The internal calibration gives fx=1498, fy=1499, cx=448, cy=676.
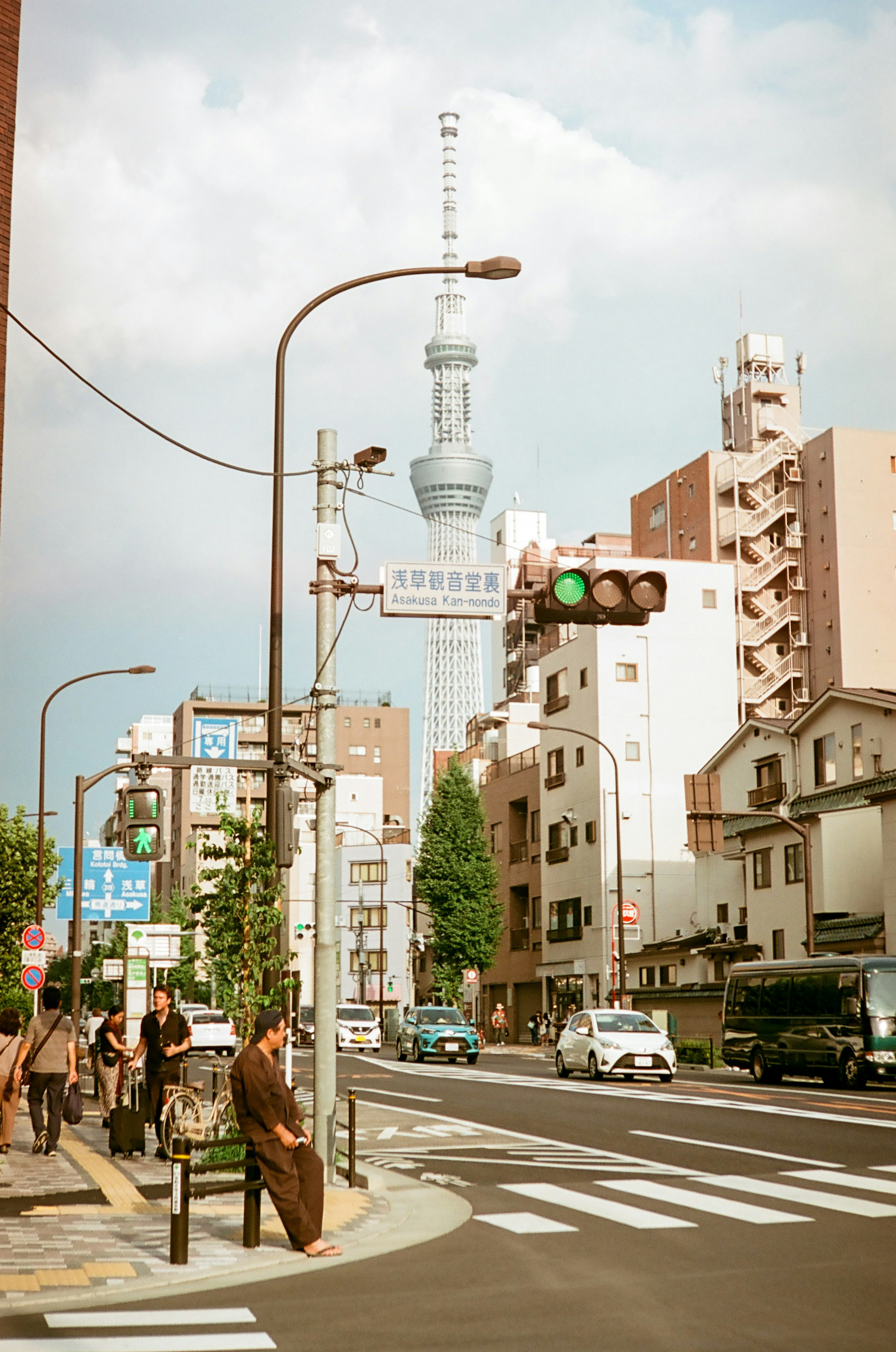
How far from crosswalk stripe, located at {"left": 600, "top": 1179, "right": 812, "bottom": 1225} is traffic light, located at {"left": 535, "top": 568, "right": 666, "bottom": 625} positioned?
15.4 feet

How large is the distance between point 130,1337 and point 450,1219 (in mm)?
4865

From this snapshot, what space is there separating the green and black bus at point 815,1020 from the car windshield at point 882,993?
1 cm

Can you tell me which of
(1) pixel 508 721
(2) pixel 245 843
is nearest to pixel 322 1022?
(2) pixel 245 843

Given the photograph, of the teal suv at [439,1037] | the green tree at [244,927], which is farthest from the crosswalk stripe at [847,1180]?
the teal suv at [439,1037]

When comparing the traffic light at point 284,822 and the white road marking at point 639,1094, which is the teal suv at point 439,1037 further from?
the traffic light at point 284,822

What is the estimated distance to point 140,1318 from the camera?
26.3 ft

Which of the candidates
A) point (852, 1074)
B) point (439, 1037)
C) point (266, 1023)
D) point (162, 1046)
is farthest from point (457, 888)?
point (266, 1023)

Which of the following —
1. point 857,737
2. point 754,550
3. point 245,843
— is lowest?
point 245,843

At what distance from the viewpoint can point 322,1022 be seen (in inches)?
529

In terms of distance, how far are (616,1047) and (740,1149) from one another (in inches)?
617

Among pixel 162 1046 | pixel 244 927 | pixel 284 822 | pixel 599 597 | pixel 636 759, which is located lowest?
pixel 162 1046

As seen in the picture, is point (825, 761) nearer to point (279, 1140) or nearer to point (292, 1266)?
point (279, 1140)

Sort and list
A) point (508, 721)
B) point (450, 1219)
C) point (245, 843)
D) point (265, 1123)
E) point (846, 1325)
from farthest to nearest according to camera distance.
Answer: point (508, 721) → point (245, 843) → point (450, 1219) → point (265, 1123) → point (846, 1325)

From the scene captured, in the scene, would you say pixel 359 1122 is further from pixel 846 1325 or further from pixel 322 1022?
pixel 846 1325
